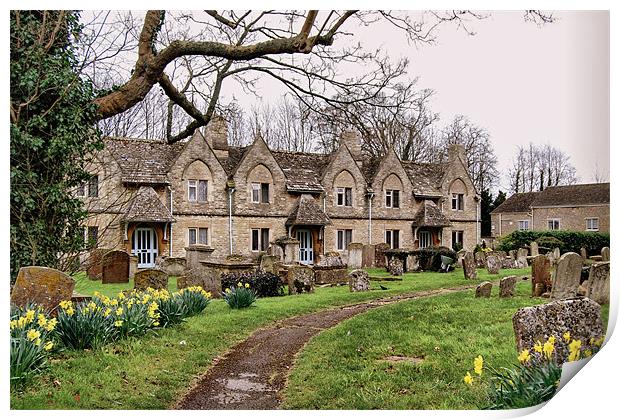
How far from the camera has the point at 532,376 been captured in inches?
226

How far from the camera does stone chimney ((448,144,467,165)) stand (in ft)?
24.3

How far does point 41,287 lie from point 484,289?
4833 millimetres

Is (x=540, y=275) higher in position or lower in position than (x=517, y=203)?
lower

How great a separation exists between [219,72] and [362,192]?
A: 2.21 m

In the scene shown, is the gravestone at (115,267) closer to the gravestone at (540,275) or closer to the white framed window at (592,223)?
the gravestone at (540,275)

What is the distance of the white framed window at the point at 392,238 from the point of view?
7.70 m

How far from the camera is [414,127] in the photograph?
7.55 m

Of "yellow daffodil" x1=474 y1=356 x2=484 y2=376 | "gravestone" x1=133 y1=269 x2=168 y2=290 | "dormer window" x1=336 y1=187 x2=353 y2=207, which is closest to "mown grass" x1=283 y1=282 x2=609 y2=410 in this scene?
"yellow daffodil" x1=474 y1=356 x2=484 y2=376

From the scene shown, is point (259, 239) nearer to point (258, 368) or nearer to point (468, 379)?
point (258, 368)

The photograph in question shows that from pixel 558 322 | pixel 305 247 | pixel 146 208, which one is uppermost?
pixel 146 208

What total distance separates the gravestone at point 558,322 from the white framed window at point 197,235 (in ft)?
11.5

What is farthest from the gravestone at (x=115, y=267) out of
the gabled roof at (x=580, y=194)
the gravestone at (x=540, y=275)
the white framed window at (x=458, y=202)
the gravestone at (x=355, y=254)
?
the gabled roof at (x=580, y=194)

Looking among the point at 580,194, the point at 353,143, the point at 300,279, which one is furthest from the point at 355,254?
the point at 580,194
